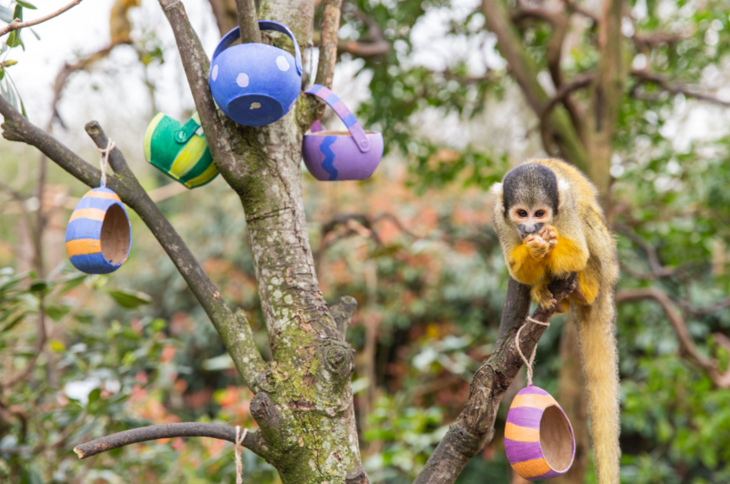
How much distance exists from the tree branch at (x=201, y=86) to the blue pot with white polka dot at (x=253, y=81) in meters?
0.06

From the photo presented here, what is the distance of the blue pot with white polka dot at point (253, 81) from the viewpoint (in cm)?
89

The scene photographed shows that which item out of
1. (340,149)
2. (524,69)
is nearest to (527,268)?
(340,149)

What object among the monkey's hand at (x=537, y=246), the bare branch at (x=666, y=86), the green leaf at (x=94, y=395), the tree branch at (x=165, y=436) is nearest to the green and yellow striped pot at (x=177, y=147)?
the tree branch at (x=165, y=436)

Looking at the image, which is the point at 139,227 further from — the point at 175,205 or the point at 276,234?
the point at 276,234

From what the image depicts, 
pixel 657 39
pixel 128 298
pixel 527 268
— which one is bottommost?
pixel 128 298

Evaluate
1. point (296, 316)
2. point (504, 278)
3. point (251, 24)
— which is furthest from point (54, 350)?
point (504, 278)

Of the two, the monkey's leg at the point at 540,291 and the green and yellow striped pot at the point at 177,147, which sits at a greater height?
the green and yellow striped pot at the point at 177,147

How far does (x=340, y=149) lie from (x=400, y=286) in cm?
385

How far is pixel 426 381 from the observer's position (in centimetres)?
475

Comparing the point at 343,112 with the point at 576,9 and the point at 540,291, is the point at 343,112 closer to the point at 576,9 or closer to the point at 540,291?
the point at 540,291

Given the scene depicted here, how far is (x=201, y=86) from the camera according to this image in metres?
1.00

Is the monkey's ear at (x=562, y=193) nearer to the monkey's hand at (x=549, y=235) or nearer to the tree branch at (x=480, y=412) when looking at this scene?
the monkey's hand at (x=549, y=235)

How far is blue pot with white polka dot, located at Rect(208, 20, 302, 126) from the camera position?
0.89 meters

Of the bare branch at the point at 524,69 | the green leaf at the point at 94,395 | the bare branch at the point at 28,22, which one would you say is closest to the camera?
the bare branch at the point at 28,22
